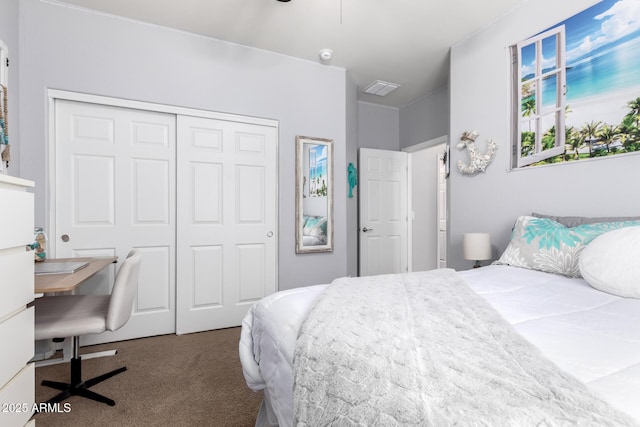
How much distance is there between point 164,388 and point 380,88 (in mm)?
3881

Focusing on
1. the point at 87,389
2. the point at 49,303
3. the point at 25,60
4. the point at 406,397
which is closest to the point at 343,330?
the point at 406,397

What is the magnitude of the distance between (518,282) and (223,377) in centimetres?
185

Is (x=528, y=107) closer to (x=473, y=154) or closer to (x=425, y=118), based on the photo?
(x=473, y=154)

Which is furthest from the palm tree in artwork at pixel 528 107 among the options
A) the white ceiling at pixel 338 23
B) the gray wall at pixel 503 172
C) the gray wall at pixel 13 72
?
the gray wall at pixel 13 72

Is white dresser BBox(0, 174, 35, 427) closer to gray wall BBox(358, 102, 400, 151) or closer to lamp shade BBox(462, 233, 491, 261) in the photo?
lamp shade BBox(462, 233, 491, 261)

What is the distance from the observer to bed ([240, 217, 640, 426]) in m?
0.58

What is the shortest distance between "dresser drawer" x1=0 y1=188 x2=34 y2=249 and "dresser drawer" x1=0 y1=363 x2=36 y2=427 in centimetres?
47

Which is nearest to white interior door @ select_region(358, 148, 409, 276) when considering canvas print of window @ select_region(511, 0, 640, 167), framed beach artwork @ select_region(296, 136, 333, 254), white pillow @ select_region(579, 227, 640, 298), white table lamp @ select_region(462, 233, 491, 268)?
framed beach artwork @ select_region(296, 136, 333, 254)

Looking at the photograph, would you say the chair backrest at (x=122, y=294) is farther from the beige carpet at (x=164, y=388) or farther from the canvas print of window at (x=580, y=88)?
the canvas print of window at (x=580, y=88)

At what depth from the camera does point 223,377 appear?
6.66ft

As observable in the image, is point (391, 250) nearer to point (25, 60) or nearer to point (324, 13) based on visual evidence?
point (324, 13)

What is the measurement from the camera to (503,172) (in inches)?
103

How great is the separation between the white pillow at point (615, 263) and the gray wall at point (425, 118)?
107 inches

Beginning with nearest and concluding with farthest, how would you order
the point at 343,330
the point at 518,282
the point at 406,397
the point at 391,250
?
the point at 406,397
the point at 343,330
the point at 518,282
the point at 391,250
